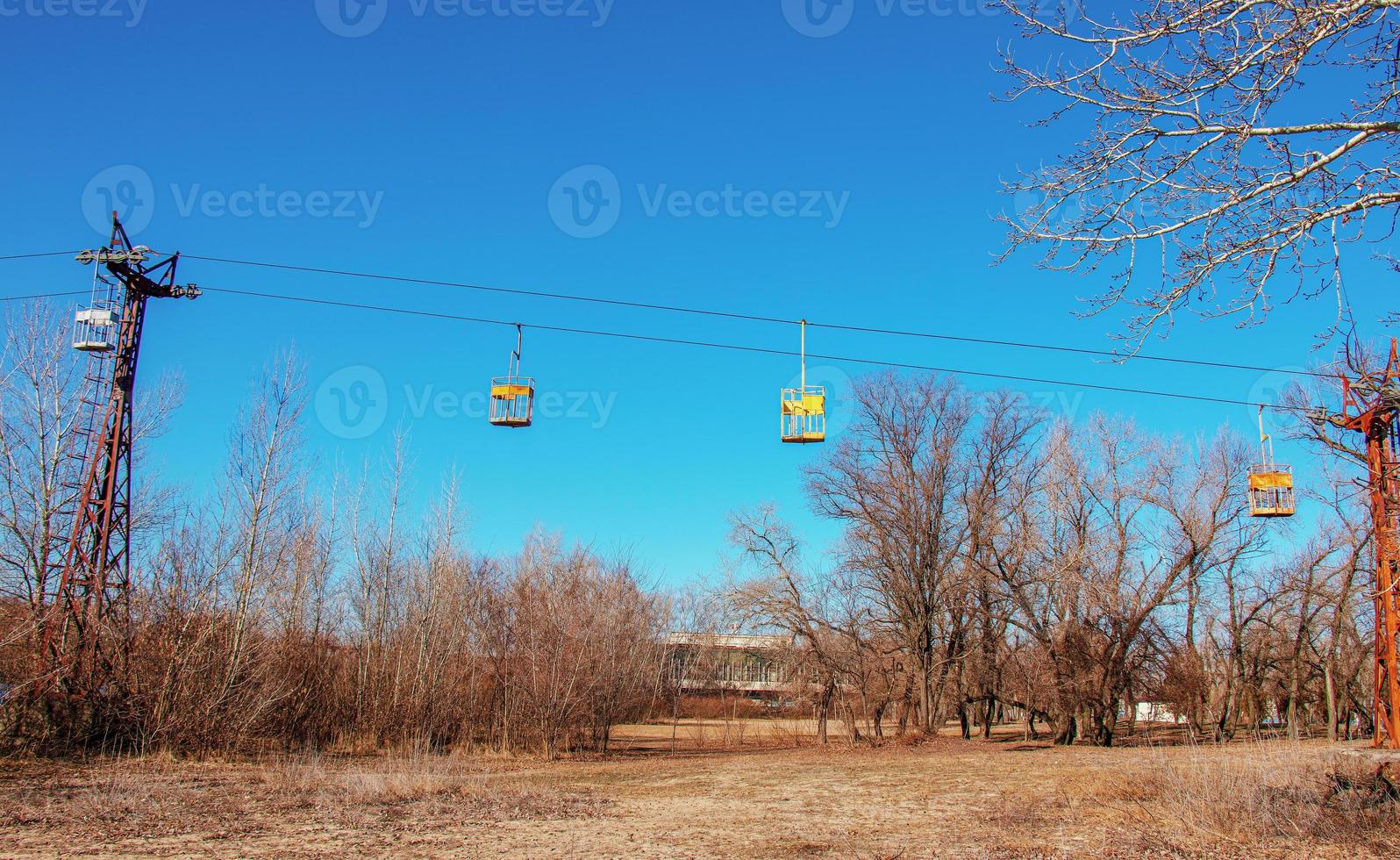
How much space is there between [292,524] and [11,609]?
6467mm

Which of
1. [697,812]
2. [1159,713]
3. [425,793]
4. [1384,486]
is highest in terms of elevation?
[1384,486]

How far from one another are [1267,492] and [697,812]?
727 inches

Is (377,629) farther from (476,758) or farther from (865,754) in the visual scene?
(865,754)

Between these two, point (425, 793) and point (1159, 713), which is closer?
point (425, 793)

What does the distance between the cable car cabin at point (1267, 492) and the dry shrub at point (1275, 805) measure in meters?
8.81

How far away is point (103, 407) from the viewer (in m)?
20.1

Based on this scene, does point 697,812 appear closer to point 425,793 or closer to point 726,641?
point 425,793

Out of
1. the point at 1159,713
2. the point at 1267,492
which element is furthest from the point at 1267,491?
the point at 1159,713

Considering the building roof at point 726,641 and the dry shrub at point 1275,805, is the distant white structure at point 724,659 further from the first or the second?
the dry shrub at point 1275,805

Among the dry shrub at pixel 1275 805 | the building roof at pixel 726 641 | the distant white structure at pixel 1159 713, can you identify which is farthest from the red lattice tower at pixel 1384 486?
the building roof at pixel 726 641

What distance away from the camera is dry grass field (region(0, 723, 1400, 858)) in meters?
10.0

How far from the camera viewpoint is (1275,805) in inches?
444

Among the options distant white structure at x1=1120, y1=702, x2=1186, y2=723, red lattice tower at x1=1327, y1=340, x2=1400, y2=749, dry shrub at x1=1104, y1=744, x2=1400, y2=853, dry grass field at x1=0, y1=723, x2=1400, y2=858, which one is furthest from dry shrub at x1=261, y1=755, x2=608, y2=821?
distant white structure at x1=1120, y1=702, x2=1186, y2=723

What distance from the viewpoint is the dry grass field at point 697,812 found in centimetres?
1002
